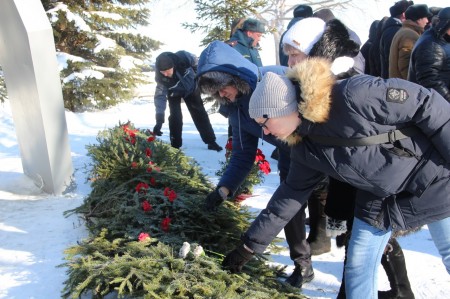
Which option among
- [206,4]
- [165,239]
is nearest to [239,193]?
[165,239]

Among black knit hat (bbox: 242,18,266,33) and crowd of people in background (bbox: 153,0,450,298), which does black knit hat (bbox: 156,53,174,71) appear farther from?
crowd of people in background (bbox: 153,0,450,298)

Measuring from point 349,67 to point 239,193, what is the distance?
1910 millimetres

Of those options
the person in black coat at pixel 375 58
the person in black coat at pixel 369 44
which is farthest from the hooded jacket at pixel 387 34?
the person in black coat at pixel 369 44

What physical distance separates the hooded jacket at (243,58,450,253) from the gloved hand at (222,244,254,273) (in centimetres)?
57

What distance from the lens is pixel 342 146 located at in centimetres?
193

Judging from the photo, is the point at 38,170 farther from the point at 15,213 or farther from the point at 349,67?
the point at 349,67

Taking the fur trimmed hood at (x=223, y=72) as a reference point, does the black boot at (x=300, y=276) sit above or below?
below

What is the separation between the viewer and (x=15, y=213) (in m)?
3.80

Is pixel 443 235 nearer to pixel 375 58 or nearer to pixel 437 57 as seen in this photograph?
pixel 437 57

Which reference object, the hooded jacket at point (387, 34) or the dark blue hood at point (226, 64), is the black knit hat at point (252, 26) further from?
the dark blue hood at point (226, 64)

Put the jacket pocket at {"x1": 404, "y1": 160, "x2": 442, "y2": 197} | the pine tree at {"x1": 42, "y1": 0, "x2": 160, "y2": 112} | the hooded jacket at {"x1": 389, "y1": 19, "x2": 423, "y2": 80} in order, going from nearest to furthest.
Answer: the jacket pocket at {"x1": 404, "y1": 160, "x2": 442, "y2": 197} < the hooded jacket at {"x1": 389, "y1": 19, "x2": 423, "y2": 80} < the pine tree at {"x1": 42, "y1": 0, "x2": 160, "y2": 112}

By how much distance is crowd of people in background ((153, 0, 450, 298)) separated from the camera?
1.86 m

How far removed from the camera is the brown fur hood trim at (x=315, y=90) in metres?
1.85

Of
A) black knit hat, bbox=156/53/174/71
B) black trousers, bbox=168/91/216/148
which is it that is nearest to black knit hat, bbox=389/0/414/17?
black trousers, bbox=168/91/216/148
